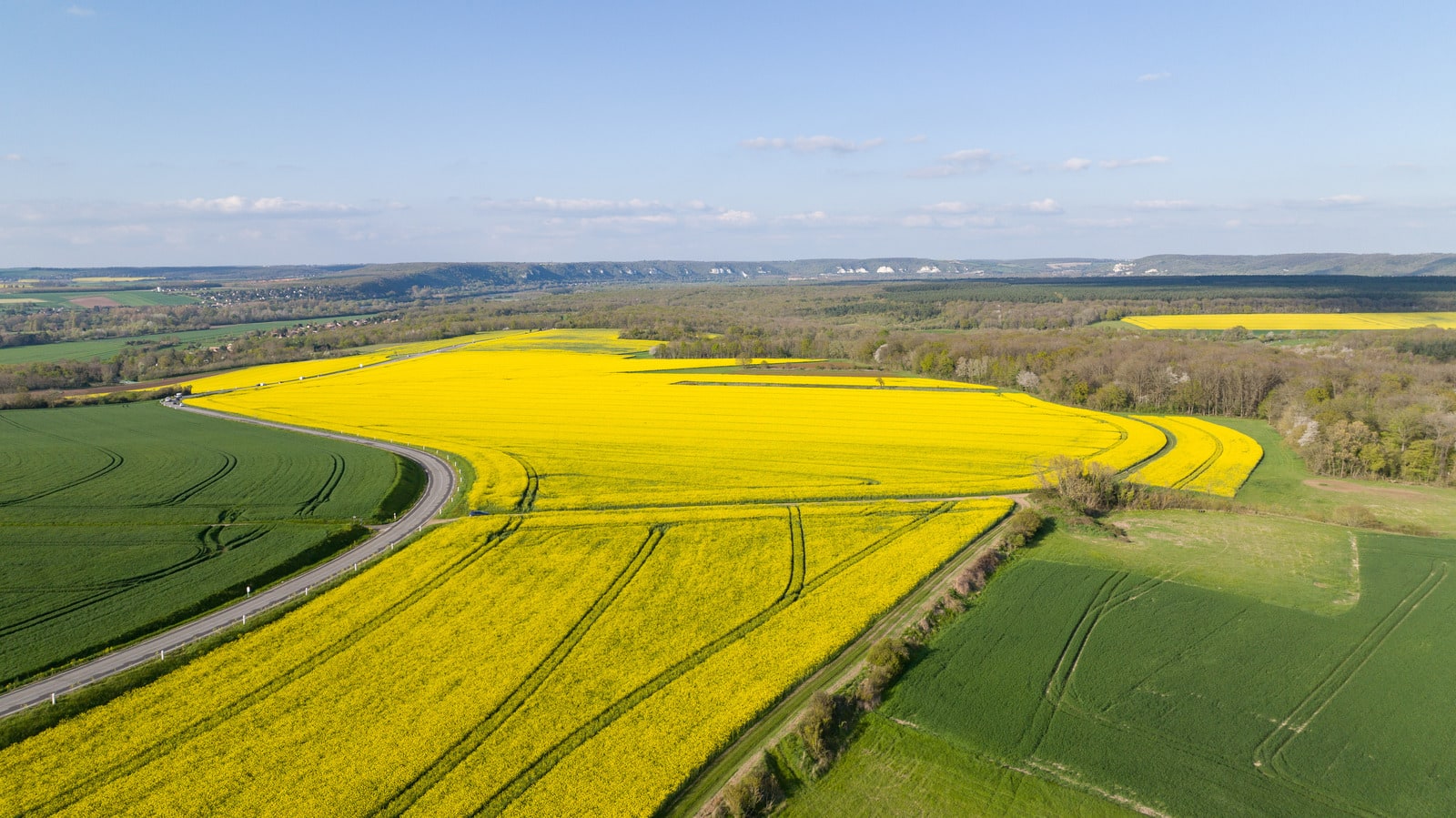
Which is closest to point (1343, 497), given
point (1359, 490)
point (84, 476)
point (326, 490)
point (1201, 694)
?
point (1359, 490)

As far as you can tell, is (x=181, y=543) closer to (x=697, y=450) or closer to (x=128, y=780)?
(x=128, y=780)

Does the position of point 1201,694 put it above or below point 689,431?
below

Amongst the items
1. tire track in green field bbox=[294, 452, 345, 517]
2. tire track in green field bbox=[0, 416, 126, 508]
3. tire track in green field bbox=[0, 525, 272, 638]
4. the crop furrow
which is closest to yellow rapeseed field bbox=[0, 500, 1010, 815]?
the crop furrow

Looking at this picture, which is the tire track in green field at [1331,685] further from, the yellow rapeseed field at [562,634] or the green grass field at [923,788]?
the yellow rapeseed field at [562,634]

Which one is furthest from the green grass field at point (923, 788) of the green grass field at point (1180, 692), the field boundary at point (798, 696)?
the field boundary at point (798, 696)

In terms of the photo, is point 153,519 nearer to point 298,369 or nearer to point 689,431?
point 689,431
